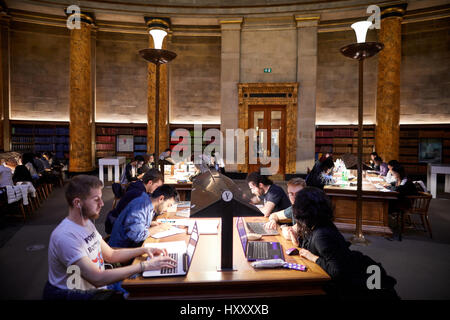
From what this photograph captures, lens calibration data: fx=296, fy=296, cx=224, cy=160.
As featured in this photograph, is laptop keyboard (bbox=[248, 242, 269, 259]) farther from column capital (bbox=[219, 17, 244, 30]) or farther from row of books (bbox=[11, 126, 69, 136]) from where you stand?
row of books (bbox=[11, 126, 69, 136])

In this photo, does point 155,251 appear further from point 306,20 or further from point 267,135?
point 306,20

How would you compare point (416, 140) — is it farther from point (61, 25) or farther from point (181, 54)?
point (61, 25)

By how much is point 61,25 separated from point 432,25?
13434mm

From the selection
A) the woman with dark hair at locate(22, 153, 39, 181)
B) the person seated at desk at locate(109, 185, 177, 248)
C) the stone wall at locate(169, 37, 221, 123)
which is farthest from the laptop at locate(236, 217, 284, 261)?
the stone wall at locate(169, 37, 221, 123)

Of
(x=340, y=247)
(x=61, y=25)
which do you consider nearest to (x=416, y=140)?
(x=340, y=247)

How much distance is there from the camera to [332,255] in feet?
6.07

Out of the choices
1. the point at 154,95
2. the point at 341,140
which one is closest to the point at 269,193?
the point at 154,95

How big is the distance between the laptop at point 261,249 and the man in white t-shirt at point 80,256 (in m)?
0.57

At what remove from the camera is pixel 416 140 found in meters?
10.5

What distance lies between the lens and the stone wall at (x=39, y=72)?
36.6ft

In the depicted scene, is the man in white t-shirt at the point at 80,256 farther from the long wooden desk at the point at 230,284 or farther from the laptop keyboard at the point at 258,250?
the laptop keyboard at the point at 258,250

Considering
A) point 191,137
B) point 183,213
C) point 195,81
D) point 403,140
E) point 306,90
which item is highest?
point 195,81

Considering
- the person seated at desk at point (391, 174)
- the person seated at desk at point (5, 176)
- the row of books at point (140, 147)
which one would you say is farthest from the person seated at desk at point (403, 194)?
the row of books at point (140, 147)

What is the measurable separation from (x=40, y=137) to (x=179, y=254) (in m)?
11.2
